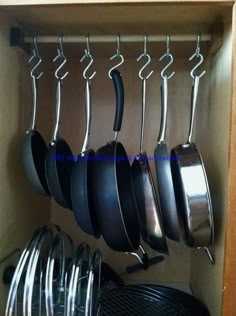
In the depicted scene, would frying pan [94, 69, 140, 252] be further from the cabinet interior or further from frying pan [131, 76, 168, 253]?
the cabinet interior

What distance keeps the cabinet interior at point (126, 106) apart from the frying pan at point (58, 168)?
76mm

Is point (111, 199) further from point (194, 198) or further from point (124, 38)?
point (124, 38)

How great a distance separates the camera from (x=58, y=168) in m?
0.64

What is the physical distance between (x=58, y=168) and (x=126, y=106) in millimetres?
284

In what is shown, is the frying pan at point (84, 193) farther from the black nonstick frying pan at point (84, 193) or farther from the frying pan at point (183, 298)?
the frying pan at point (183, 298)

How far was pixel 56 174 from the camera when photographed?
0.62m

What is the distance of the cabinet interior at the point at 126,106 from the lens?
538 mm

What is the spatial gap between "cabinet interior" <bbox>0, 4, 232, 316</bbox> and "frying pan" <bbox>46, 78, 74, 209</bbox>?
0.08 m

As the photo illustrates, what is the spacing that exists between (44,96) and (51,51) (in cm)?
11

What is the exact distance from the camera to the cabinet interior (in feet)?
1.76

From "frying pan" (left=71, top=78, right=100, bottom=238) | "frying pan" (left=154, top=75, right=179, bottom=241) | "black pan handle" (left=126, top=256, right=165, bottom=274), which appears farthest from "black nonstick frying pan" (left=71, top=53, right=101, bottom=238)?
"black pan handle" (left=126, top=256, right=165, bottom=274)

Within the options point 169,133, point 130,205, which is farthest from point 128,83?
point 130,205

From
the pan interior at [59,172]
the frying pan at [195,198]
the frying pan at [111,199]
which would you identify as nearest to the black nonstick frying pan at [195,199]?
the frying pan at [195,198]

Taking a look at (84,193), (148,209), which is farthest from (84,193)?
(148,209)
